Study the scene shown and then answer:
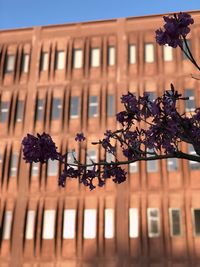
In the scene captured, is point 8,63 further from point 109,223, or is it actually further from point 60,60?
point 109,223

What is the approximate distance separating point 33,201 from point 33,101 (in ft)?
25.8

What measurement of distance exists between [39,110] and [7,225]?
8877 mm

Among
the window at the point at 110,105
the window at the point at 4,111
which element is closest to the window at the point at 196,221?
the window at the point at 110,105

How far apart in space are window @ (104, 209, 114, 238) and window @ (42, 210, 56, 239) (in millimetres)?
3550

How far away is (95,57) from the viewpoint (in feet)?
115

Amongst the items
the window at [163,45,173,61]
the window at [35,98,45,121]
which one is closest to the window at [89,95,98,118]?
the window at [35,98,45,121]

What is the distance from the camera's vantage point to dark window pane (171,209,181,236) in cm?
2891

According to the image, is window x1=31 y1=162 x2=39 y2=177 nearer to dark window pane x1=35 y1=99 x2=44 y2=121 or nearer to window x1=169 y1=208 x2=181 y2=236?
dark window pane x1=35 y1=99 x2=44 y2=121

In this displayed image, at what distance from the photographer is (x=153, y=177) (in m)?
30.3

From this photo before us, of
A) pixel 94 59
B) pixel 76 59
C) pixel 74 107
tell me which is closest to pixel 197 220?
pixel 74 107

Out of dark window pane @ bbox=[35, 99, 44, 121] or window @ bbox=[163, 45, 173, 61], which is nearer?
window @ bbox=[163, 45, 173, 61]

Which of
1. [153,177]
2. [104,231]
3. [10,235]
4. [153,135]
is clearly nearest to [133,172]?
[153,177]

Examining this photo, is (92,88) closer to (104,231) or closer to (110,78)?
(110,78)

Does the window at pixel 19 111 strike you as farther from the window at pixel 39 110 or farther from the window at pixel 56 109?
the window at pixel 56 109
